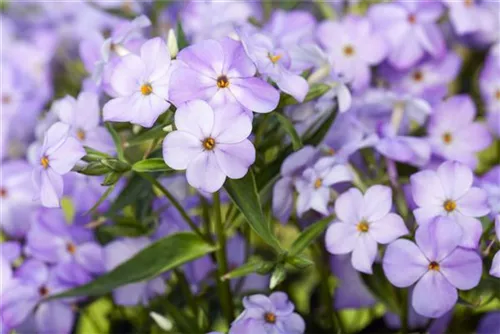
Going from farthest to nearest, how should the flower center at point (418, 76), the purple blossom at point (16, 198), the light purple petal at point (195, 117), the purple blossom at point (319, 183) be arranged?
the flower center at point (418, 76)
the purple blossom at point (16, 198)
the purple blossom at point (319, 183)
the light purple petal at point (195, 117)

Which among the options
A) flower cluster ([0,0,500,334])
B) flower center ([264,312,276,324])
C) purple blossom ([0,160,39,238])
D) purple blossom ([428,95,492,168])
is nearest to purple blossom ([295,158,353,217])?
flower cluster ([0,0,500,334])

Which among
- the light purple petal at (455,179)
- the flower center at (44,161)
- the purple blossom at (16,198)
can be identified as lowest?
the purple blossom at (16,198)

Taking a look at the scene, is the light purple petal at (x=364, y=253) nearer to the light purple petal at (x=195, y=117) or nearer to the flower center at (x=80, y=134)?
the light purple petal at (x=195, y=117)

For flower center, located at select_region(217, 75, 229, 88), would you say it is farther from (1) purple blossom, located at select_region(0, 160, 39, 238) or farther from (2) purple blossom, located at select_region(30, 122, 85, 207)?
(1) purple blossom, located at select_region(0, 160, 39, 238)

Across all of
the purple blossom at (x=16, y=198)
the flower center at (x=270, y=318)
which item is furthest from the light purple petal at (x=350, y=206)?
the purple blossom at (x=16, y=198)

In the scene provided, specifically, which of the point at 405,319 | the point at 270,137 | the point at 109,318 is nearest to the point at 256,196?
the point at 270,137

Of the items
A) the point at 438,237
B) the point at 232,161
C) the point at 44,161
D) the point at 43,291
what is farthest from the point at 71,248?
the point at 438,237
